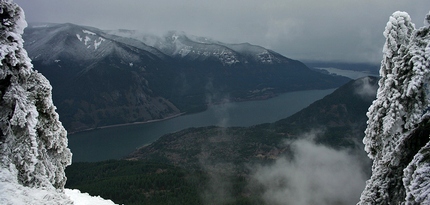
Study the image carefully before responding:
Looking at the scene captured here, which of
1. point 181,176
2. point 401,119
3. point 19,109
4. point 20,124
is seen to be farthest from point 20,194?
point 181,176

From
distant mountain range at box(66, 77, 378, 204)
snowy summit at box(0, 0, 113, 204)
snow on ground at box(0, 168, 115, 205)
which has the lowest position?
distant mountain range at box(66, 77, 378, 204)

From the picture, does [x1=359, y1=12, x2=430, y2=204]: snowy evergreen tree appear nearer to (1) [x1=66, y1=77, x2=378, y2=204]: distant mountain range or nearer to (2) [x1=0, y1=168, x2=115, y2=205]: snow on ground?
(2) [x1=0, y1=168, x2=115, y2=205]: snow on ground

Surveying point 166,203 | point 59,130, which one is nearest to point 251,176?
point 166,203

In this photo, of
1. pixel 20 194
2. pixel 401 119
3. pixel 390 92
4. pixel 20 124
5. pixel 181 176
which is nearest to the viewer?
pixel 401 119

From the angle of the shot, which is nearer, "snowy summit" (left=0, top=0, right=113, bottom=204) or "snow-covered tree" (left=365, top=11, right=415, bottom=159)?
"snow-covered tree" (left=365, top=11, right=415, bottom=159)

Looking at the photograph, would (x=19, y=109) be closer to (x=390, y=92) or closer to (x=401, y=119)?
(x=390, y=92)

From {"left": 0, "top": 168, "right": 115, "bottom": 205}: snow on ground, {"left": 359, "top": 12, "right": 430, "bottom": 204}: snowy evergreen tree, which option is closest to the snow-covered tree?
{"left": 359, "top": 12, "right": 430, "bottom": 204}: snowy evergreen tree

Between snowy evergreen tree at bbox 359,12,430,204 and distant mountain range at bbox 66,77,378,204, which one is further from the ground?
snowy evergreen tree at bbox 359,12,430,204
